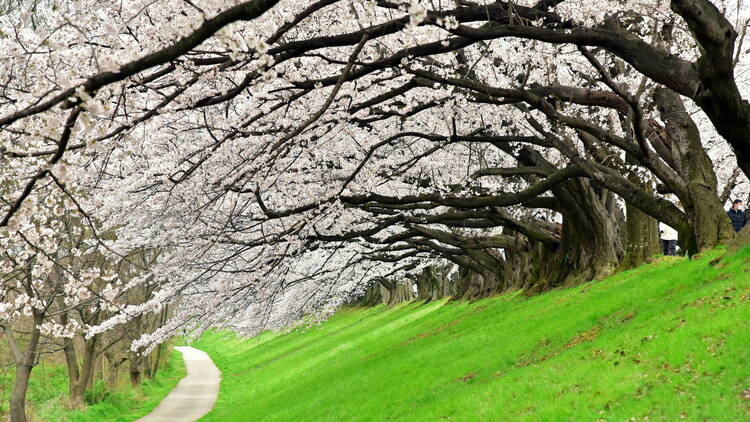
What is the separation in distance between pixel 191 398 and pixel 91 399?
19.1ft

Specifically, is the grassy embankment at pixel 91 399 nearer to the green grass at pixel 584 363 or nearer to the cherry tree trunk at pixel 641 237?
the green grass at pixel 584 363

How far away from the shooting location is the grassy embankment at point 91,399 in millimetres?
24462

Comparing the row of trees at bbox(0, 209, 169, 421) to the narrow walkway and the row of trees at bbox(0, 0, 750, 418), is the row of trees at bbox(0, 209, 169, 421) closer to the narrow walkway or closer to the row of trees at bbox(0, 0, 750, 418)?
the row of trees at bbox(0, 0, 750, 418)

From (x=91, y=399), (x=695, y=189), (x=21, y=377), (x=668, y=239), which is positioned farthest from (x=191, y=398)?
(x=695, y=189)

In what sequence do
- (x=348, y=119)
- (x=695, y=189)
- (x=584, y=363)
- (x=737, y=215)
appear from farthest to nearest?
(x=737, y=215), (x=348, y=119), (x=695, y=189), (x=584, y=363)

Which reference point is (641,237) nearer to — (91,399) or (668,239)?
(668,239)

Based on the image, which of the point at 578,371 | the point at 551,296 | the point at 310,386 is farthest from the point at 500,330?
the point at 310,386

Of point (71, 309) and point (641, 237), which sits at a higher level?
point (71, 309)

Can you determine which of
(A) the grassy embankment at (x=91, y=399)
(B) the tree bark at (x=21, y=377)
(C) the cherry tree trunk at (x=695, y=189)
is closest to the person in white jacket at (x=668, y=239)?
(C) the cherry tree trunk at (x=695, y=189)

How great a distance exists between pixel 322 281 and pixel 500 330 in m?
10.6

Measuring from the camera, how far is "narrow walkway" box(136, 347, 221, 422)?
2653cm

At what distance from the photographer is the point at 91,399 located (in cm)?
2692

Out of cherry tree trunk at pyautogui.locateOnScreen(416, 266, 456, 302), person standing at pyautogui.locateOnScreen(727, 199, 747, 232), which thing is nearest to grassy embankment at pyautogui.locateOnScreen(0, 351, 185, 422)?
cherry tree trunk at pyautogui.locateOnScreen(416, 266, 456, 302)

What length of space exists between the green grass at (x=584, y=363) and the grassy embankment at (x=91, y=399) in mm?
8464
